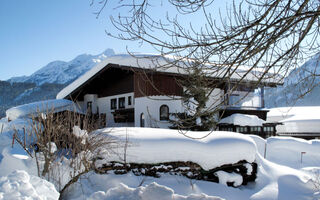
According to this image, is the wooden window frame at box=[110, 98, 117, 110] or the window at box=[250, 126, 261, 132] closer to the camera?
the window at box=[250, 126, 261, 132]

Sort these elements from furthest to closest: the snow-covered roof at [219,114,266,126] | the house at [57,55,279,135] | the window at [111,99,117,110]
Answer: the window at [111,99,117,110] < the snow-covered roof at [219,114,266,126] < the house at [57,55,279,135]

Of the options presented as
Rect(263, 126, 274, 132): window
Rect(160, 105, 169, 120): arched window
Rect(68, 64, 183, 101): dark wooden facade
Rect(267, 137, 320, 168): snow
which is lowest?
Rect(267, 137, 320, 168): snow

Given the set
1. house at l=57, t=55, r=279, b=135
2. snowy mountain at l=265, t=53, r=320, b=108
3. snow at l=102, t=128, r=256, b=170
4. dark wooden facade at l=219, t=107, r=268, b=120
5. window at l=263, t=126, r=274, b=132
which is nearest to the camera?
snowy mountain at l=265, t=53, r=320, b=108

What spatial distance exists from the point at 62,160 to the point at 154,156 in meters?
2.49

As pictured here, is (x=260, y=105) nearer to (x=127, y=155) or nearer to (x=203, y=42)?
(x=127, y=155)

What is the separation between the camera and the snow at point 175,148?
26.3 feet

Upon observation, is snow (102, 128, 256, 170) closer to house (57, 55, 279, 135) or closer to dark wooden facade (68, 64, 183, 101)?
house (57, 55, 279, 135)

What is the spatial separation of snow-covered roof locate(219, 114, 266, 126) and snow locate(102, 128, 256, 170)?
26.7ft

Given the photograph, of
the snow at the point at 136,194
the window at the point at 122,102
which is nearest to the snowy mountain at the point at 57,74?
the window at the point at 122,102

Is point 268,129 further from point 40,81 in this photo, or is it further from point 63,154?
point 40,81

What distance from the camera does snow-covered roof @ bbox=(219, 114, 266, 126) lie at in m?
17.1

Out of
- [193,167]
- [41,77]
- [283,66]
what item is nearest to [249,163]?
[193,167]

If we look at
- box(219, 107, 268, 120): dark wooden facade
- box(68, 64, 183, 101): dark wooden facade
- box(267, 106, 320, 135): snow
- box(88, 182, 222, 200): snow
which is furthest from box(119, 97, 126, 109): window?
box(88, 182, 222, 200): snow

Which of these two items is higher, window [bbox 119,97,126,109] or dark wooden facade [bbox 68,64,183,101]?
dark wooden facade [bbox 68,64,183,101]
